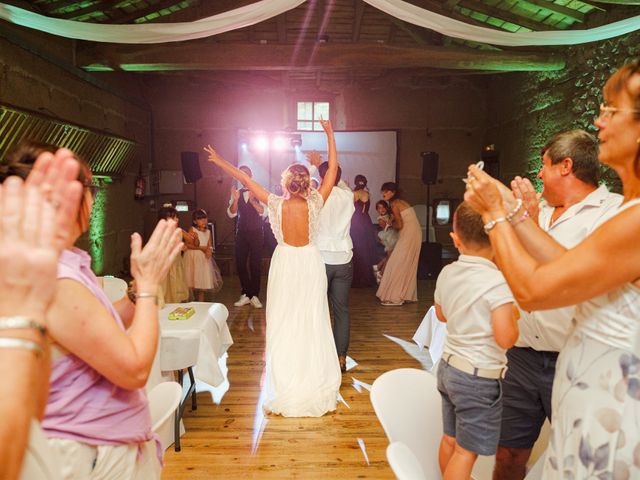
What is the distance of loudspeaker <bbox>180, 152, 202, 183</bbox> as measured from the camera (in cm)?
860

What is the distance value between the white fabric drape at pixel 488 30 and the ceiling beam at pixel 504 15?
204cm

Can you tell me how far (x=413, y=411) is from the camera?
1.58 m

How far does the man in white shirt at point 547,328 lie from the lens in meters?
1.55

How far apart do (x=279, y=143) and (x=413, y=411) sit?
29.0 ft

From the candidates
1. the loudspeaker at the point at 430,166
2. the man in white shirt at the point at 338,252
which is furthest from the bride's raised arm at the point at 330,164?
the loudspeaker at the point at 430,166

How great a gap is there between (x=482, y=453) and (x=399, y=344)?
121 inches

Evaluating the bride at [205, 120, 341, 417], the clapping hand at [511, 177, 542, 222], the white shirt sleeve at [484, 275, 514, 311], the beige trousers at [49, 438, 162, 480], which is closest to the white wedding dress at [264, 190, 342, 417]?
the bride at [205, 120, 341, 417]

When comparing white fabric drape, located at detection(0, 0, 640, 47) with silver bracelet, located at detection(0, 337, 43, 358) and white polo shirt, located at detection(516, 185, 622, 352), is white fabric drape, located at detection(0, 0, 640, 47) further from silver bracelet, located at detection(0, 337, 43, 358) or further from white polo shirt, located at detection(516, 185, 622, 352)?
silver bracelet, located at detection(0, 337, 43, 358)

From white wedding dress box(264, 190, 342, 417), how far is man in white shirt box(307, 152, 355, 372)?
0.45 m

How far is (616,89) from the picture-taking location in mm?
1030

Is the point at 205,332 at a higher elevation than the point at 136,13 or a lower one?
lower

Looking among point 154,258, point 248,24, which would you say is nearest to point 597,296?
point 154,258

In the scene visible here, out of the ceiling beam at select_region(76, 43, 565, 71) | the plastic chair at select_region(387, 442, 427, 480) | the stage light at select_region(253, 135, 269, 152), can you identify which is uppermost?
the ceiling beam at select_region(76, 43, 565, 71)

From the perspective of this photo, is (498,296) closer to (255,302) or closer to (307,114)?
(255,302)
